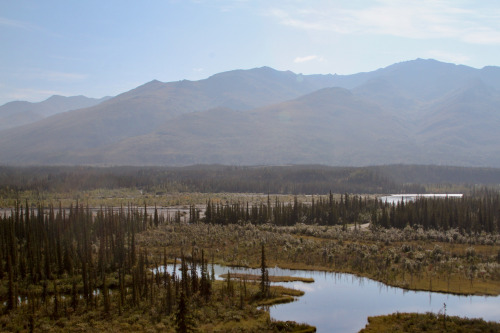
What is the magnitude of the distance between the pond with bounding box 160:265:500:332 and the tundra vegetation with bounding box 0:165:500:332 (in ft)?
6.24

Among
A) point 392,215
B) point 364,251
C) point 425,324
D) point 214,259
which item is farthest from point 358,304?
point 392,215

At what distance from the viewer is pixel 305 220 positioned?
353 feet

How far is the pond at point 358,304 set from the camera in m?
49.4

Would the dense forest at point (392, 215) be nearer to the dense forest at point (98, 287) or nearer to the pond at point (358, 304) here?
Answer: the dense forest at point (98, 287)

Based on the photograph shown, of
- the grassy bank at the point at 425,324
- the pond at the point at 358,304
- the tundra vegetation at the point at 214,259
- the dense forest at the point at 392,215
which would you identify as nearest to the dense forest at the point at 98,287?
the tundra vegetation at the point at 214,259

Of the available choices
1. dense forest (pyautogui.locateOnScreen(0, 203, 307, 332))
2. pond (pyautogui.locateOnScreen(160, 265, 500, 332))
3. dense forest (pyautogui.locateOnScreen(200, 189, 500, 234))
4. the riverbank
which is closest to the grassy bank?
pond (pyautogui.locateOnScreen(160, 265, 500, 332))

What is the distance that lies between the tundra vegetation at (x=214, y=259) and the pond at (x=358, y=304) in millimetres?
1902

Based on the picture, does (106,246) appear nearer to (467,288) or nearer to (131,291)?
(131,291)

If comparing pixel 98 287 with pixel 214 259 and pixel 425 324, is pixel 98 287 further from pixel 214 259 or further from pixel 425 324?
pixel 425 324

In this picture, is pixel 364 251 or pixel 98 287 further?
pixel 364 251

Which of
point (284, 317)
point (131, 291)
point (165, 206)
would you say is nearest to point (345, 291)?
point (284, 317)

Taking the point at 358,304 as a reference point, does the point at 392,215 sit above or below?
above

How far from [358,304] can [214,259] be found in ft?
81.9

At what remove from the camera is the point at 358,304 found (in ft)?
178
